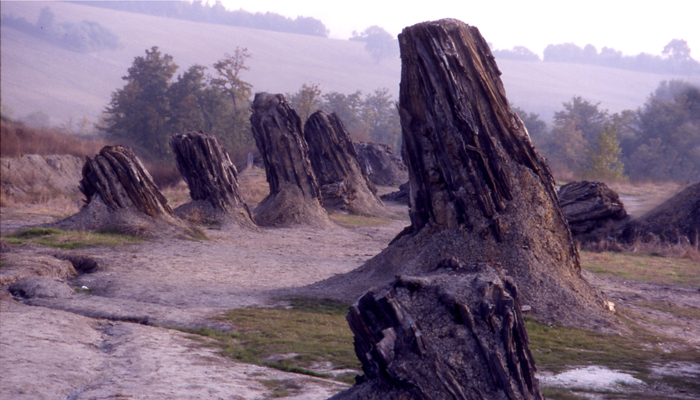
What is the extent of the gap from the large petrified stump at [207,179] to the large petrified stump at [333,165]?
22.3 feet

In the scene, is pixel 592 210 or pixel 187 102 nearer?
pixel 592 210

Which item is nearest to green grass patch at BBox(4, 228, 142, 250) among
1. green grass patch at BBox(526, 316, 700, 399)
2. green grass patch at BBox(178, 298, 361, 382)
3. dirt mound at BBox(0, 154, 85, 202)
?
green grass patch at BBox(178, 298, 361, 382)

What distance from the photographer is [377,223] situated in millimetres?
24562

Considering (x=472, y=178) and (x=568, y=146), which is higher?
(x=568, y=146)

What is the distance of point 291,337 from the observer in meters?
7.34

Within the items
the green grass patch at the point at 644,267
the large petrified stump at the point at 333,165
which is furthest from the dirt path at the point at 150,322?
the large petrified stump at the point at 333,165

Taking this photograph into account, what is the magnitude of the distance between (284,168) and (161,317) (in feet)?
46.3

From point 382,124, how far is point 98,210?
89.2 meters

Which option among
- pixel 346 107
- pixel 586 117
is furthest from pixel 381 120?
pixel 586 117

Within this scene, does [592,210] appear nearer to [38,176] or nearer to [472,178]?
[472,178]

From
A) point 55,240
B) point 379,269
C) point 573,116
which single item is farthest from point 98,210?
point 573,116

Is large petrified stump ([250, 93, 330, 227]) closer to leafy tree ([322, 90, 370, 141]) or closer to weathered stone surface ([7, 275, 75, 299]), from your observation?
weathered stone surface ([7, 275, 75, 299])

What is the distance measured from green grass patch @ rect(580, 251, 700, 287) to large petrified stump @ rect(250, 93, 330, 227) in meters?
10.2

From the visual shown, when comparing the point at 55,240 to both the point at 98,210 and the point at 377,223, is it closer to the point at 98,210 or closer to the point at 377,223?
the point at 98,210
